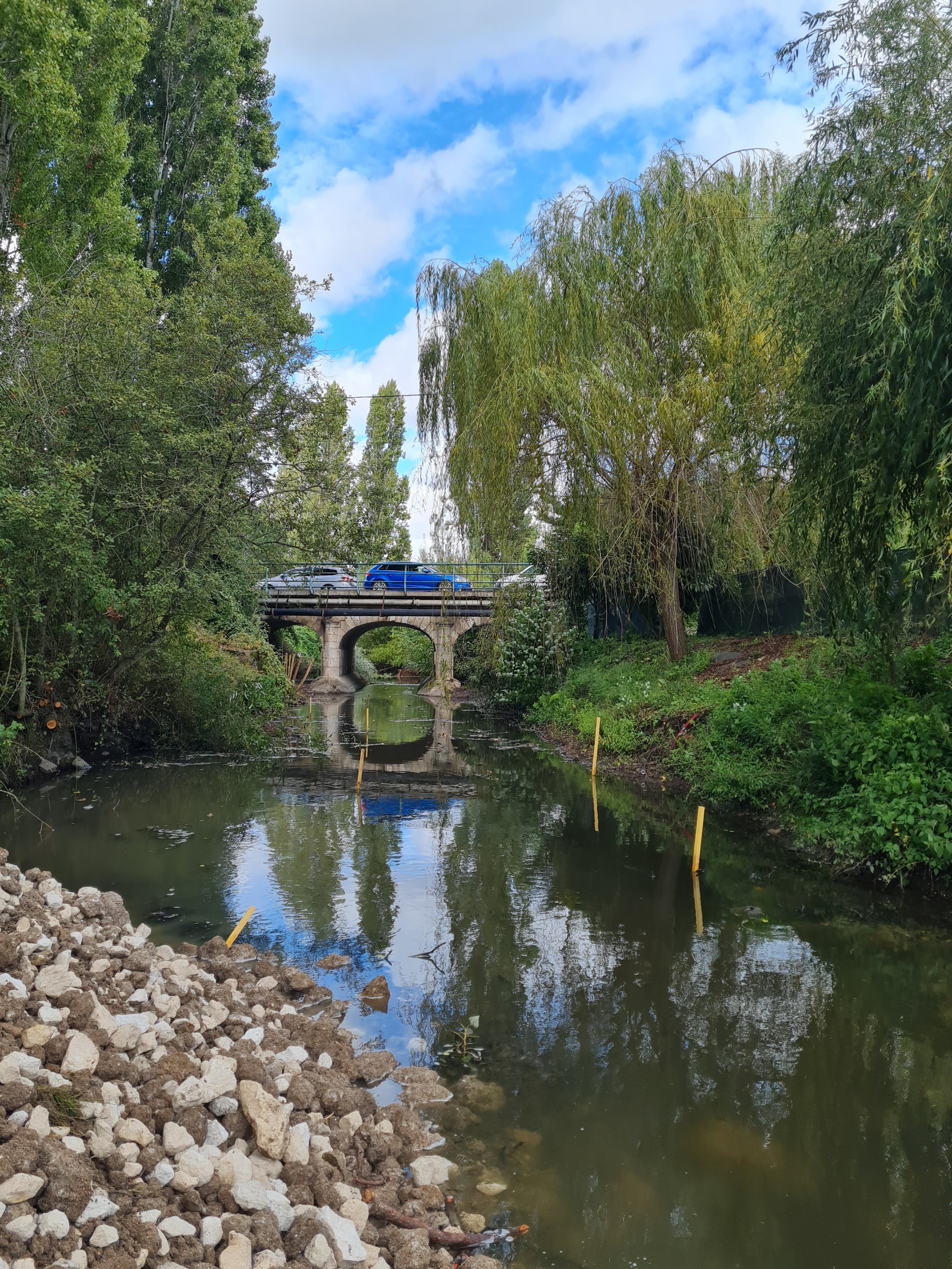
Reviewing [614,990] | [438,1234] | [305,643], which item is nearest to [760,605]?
[614,990]

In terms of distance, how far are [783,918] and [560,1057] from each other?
3.17 metres

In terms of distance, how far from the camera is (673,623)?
16.0 m

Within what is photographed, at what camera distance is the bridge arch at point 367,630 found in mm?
29375

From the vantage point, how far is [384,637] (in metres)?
53.9

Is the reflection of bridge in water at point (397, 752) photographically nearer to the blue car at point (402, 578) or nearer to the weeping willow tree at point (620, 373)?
the weeping willow tree at point (620, 373)

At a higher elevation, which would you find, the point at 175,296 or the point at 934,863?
the point at 175,296

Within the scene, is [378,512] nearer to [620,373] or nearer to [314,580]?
[620,373]

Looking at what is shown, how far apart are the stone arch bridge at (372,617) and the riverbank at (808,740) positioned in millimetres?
9930

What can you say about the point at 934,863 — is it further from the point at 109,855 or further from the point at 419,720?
the point at 419,720

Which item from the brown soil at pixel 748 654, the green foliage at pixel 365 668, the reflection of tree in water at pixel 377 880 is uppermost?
the brown soil at pixel 748 654

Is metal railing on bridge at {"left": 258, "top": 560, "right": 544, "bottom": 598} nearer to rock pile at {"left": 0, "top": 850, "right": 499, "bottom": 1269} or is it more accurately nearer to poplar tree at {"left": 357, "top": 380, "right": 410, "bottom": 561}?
poplar tree at {"left": 357, "top": 380, "right": 410, "bottom": 561}

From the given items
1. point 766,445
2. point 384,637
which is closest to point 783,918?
point 766,445

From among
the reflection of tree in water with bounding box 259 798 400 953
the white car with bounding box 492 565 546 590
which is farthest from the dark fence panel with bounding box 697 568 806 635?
the reflection of tree in water with bounding box 259 798 400 953

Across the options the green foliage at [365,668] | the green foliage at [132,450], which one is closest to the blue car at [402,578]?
the green foliage at [365,668]
